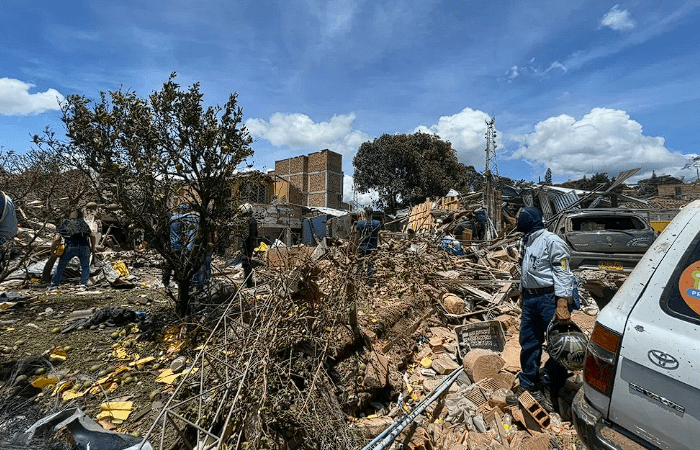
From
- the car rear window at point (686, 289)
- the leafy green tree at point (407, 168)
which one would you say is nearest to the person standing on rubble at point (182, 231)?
the car rear window at point (686, 289)

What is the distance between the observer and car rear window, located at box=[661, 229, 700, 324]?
151cm

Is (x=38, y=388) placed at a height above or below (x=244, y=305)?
below

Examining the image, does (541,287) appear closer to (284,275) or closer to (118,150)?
(284,275)

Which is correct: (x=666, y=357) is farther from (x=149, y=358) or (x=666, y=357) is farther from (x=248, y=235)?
(x=248, y=235)

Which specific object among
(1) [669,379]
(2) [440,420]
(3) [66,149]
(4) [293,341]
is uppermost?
(3) [66,149]

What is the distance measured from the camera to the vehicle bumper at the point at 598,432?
1577 mm

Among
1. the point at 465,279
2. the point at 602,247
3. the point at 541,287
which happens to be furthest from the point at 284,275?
the point at 602,247

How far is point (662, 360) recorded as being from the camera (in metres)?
1.48

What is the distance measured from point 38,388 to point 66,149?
2518 mm

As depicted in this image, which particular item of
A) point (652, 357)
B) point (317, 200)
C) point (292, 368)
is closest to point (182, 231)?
point (292, 368)

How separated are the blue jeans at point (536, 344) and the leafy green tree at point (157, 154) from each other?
354cm

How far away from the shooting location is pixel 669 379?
1.45m

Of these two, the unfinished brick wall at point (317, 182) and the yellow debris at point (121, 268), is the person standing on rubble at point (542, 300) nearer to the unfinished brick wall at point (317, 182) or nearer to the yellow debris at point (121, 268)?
the yellow debris at point (121, 268)

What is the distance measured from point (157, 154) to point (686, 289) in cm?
A: 461
